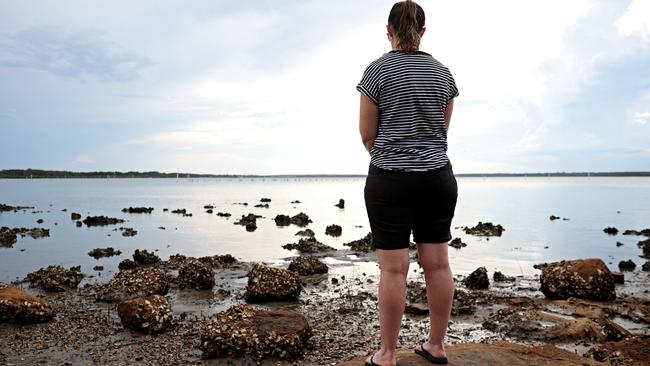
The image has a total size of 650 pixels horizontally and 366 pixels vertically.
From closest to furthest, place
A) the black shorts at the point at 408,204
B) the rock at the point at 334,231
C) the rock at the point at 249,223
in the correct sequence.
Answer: the black shorts at the point at 408,204 → the rock at the point at 334,231 → the rock at the point at 249,223

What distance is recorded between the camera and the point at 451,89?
14.7 feet

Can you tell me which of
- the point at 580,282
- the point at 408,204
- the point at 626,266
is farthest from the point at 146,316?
the point at 626,266

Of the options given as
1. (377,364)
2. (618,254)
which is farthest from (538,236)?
(377,364)

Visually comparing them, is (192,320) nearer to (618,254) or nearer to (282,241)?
(282,241)

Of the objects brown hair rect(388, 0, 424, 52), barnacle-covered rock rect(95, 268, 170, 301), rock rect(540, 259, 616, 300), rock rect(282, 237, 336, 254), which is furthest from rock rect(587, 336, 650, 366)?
rock rect(282, 237, 336, 254)

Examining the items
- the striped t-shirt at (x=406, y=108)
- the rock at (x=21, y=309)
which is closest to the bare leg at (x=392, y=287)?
the striped t-shirt at (x=406, y=108)

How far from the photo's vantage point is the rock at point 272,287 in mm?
10633

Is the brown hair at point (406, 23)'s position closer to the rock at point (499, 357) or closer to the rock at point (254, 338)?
the rock at point (499, 357)

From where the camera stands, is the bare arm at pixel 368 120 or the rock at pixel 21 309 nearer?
the bare arm at pixel 368 120

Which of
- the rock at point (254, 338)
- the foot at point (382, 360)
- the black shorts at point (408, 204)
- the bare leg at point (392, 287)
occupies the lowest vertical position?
the rock at point (254, 338)

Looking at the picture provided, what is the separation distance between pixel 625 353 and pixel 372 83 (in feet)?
16.7

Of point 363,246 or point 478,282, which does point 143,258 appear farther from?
point 478,282

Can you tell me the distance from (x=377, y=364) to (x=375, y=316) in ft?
14.6

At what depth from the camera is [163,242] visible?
2367 centimetres
